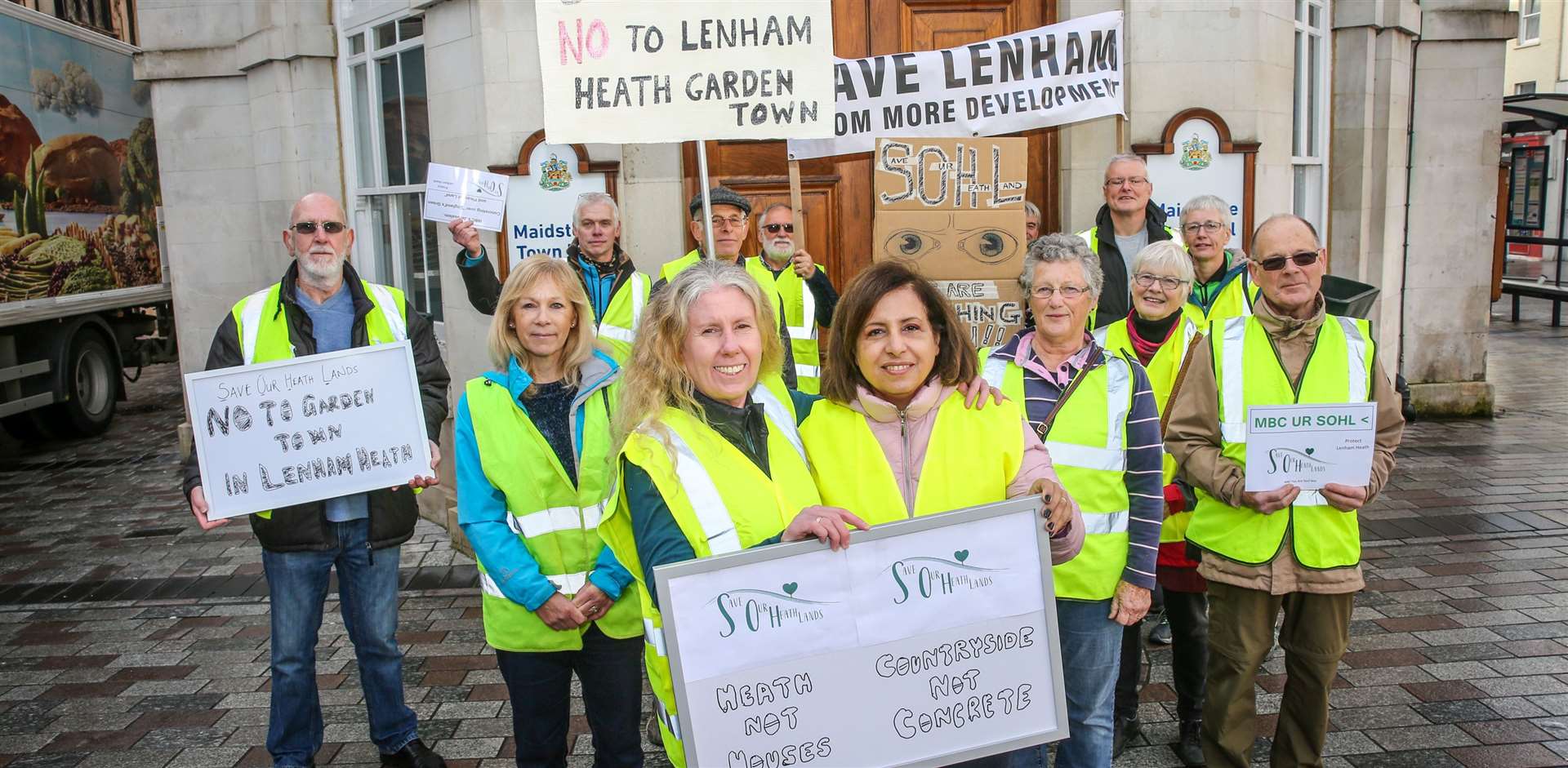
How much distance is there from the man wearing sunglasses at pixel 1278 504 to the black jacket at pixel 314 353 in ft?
8.62

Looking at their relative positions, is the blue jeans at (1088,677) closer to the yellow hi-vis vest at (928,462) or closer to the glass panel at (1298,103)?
the yellow hi-vis vest at (928,462)

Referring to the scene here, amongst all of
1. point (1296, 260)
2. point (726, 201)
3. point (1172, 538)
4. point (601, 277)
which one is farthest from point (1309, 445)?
point (601, 277)

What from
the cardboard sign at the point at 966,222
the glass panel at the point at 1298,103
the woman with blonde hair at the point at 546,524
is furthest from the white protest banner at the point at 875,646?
the glass panel at the point at 1298,103

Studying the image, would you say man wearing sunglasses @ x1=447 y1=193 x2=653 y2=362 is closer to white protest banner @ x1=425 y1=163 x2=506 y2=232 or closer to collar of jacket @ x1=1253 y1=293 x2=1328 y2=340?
white protest banner @ x1=425 y1=163 x2=506 y2=232

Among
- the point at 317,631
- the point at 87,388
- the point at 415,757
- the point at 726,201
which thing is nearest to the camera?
the point at 317,631

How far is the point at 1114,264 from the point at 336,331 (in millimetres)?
3540

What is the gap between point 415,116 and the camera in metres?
7.69

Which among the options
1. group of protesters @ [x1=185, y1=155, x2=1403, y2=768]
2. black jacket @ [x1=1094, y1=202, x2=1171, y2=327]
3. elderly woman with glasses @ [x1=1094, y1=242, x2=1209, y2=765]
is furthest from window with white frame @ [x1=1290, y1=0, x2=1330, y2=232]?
elderly woman with glasses @ [x1=1094, y1=242, x2=1209, y2=765]

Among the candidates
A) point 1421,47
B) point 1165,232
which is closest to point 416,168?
point 1165,232

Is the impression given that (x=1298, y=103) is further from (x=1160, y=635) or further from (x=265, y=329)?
(x=265, y=329)

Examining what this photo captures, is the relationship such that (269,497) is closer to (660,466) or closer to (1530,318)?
(660,466)

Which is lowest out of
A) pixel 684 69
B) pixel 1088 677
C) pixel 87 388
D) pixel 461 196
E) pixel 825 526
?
pixel 87 388

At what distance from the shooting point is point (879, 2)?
274 inches

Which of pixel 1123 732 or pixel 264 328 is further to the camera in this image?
pixel 1123 732
